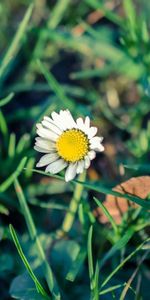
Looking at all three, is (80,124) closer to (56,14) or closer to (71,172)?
(71,172)

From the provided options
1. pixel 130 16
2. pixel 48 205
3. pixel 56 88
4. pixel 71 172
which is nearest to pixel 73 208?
pixel 48 205

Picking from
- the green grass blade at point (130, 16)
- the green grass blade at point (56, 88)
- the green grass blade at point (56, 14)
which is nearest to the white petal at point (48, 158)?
the green grass blade at point (56, 88)

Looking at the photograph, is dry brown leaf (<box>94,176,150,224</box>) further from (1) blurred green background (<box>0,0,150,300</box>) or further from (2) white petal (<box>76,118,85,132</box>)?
(2) white petal (<box>76,118,85,132</box>)

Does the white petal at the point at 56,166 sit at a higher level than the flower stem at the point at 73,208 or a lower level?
higher

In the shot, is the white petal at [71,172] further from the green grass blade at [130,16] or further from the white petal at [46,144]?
the green grass blade at [130,16]

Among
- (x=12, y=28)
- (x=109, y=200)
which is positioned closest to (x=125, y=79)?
(x=12, y=28)

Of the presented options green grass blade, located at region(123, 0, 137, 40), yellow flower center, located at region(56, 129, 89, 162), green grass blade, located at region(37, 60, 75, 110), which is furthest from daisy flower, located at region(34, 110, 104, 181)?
green grass blade, located at region(123, 0, 137, 40)

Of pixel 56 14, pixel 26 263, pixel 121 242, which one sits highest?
pixel 56 14
